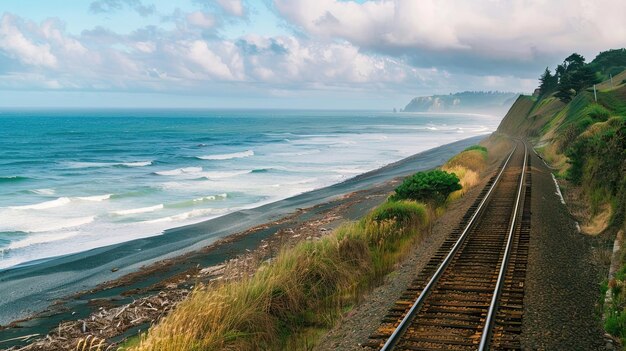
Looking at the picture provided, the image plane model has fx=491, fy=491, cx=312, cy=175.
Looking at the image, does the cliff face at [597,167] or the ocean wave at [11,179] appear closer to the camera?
the cliff face at [597,167]

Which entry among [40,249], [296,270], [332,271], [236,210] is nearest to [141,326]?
[296,270]

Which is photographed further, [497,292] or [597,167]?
[597,167]

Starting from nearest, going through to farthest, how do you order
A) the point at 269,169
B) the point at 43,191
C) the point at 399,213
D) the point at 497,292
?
the point at 497,292 → the point at 399,213 → the point at 43,191 → the point at 269,169

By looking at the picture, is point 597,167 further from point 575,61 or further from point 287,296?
point 575,61

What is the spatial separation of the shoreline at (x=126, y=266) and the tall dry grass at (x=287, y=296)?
6.85 m

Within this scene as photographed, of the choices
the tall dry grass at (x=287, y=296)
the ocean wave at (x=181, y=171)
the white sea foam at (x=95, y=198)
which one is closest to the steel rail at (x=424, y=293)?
Answer: the tall dry grass at (x=287, y=296)

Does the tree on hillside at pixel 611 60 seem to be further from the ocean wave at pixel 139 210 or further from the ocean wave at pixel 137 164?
the ocean wave at pixel 139 210

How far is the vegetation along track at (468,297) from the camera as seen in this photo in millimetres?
8711

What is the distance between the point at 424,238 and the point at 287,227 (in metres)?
11.3

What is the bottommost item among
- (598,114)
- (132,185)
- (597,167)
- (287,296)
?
(132,185)

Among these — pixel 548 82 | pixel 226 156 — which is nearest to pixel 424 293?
pixel 226 156

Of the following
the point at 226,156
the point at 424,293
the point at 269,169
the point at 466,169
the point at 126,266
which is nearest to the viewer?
the point at 424,293

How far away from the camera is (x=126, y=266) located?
866 inches

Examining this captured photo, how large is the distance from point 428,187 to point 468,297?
1288 cm
